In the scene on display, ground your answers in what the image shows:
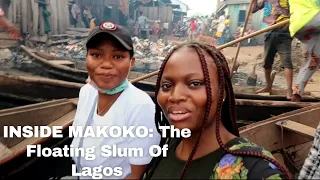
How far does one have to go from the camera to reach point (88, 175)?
151 centimetres

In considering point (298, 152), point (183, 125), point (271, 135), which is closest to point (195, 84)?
point (183, 125)

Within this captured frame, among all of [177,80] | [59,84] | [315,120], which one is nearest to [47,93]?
[59,84]

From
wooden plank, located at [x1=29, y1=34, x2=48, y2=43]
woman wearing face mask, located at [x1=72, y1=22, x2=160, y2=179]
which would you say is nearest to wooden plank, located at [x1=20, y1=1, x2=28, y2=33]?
wooden plank, located at [x1=29, y1=34, x2=48, y2=43]

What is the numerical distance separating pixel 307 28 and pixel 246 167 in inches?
100

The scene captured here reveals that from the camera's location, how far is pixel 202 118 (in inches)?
39.7

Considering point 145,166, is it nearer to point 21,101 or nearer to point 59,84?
point 59,84

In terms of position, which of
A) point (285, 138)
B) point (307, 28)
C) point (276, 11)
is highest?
point (276, 11)

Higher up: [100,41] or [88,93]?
[100,41]

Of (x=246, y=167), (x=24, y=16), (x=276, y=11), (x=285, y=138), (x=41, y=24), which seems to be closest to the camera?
(x=246, y=167)

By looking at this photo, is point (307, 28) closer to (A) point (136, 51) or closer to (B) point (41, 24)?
(A) point (136, 51)

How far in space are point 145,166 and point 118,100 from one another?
1.08ft

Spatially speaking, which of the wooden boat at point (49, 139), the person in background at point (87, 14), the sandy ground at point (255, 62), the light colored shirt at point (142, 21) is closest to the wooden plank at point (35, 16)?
the person in background at point (87, 14)

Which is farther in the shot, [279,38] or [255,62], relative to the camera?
[255,62]

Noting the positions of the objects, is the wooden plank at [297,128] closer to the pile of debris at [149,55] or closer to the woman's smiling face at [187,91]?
the woman's smiling face at [187,91]
